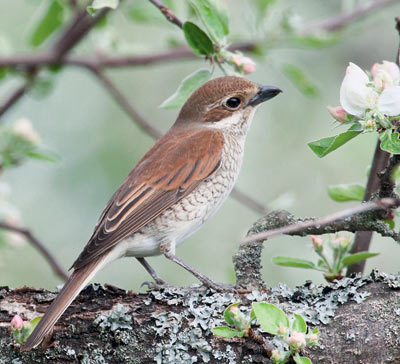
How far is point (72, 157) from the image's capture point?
8016 millimetres

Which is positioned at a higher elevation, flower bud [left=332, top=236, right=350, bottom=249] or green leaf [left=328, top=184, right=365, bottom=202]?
green leaf [left=328, top=184, right=365, bottom=202]

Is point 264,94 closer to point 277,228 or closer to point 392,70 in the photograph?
point 277,228

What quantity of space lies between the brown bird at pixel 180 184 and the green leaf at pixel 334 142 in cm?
100

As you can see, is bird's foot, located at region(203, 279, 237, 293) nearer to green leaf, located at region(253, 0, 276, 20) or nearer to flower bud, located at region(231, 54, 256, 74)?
flower bud, located at region(231, 54, 256, 74)

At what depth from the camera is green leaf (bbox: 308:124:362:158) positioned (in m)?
2.76

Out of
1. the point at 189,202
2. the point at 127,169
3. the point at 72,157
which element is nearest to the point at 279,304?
the point at 189,202

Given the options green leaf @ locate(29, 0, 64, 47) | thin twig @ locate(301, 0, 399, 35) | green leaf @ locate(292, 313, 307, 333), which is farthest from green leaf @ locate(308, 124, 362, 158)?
green leaf @ locate(29, 0, 64, 47)

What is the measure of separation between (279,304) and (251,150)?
5011 mm

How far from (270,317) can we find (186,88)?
53.7 inches

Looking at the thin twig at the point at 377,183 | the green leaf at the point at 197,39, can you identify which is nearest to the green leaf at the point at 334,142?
the thin twig at the point at 377,183

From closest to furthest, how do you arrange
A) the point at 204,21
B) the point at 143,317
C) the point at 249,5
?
the point at 143,317
the point at 204,21
the point at 249,5

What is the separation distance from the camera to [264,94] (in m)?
4.61

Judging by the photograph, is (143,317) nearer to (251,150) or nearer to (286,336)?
(286,336)

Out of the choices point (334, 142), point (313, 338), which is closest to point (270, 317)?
point (313, 338)
